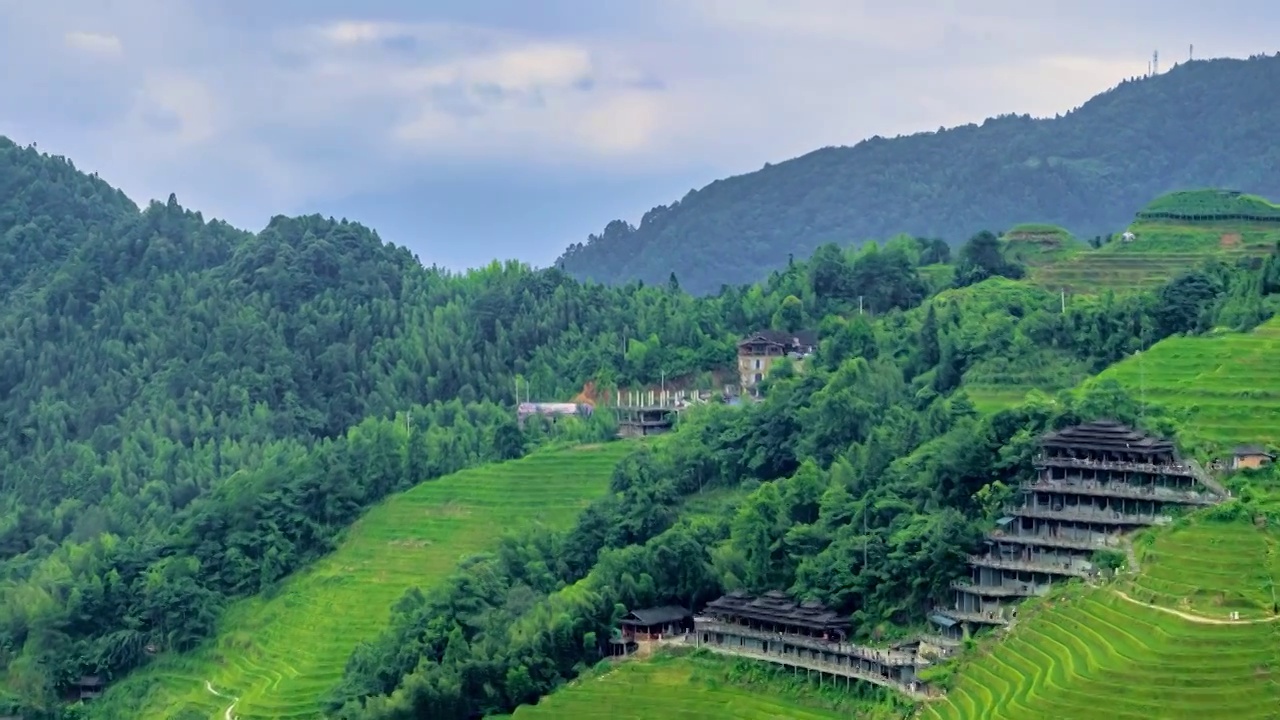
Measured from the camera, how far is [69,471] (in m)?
92.1

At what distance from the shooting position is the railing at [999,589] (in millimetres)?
48569

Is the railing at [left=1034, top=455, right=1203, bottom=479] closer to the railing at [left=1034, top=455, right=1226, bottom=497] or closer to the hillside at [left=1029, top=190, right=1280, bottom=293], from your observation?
the railing at [left=1034, top=455, right=1226, bottom=497]

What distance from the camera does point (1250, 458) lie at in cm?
4881

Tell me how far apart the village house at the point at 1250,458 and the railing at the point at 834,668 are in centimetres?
904

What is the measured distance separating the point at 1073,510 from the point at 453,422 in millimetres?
41031

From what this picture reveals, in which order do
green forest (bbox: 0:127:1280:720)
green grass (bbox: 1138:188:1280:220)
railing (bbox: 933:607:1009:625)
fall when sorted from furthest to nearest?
green grass (bbox: 1138:188:1280:220), green forest (bbox: 0:127:1280:720), railing (bbox: 933:607:1009:625)

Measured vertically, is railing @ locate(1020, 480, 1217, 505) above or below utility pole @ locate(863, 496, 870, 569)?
above

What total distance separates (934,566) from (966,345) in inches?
750

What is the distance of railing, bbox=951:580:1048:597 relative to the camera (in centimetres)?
4857

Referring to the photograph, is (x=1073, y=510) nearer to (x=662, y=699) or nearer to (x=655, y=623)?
(x=662, y=699)

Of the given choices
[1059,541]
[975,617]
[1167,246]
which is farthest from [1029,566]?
[1167,246]

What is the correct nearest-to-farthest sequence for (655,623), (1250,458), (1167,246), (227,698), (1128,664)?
(1128,664), (1250,458), (655,623), (227,698), (1167,246)

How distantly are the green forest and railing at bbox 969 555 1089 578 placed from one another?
0.52m

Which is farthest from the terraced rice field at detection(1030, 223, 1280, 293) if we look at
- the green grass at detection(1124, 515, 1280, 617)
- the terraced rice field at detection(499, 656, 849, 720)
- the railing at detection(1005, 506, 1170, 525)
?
the green grass at detection(1124, 515, 1280, 617)
